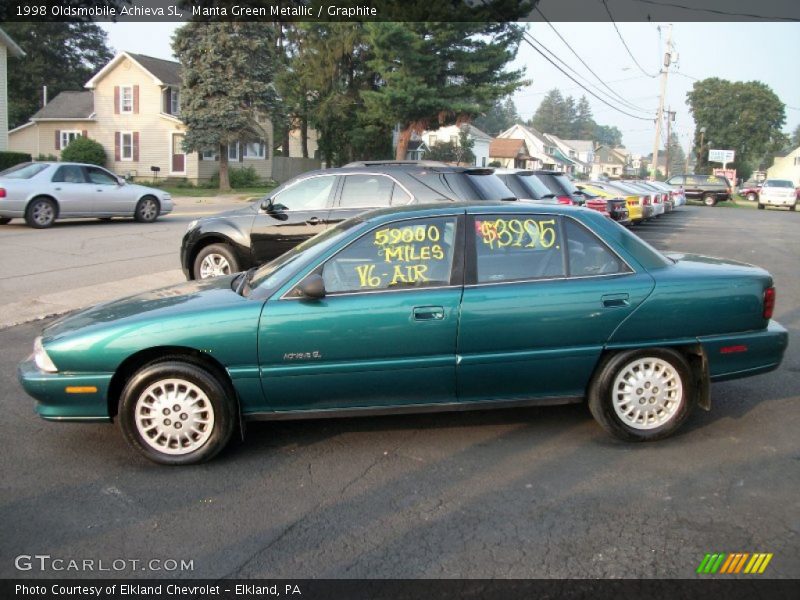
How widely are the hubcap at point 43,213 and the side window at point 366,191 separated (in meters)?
10.5

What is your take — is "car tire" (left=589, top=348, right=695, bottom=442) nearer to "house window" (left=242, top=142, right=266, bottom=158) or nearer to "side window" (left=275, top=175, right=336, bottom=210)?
"side window" (left=275, top=175, right=336, bottom=210)

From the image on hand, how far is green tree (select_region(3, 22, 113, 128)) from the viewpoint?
5762 cm

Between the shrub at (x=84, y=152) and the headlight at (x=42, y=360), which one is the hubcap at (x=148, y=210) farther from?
the shrub at (x=84, y=152)

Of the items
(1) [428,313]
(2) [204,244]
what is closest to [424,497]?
(1) [428,313]

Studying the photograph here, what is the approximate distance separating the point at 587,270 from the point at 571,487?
1.41 meters

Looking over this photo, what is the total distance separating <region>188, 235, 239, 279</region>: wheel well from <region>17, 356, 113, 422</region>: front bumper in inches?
193

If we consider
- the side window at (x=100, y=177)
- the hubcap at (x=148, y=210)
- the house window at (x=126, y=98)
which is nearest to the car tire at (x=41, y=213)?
the side window at (x=100, y=177)

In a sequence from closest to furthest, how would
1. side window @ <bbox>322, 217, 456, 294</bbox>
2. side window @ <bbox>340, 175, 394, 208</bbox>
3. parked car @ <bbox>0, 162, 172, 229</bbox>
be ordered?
side window @ <bbox>322, 217, 456, 294</bbox>, side window @ <bbox>340, 175, 394, 208</bbox>, parked car @ <bbox>0, 162, 172, 229</bbox>

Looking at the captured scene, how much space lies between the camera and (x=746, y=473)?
166 inches

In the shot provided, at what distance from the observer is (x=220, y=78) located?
3278cm

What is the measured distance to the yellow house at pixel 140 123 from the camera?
38.9 m

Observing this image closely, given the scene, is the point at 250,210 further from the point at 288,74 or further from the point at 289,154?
the point at 289,154


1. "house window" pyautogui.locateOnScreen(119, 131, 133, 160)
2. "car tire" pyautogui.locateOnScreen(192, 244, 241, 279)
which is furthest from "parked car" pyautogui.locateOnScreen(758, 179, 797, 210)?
"car tire" pyautogui.locateOnScreen(192, 244, 241, 279)

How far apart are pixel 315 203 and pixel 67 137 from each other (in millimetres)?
39196
